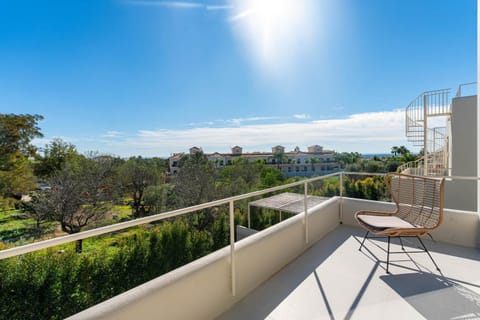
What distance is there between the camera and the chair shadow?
154 centimetres

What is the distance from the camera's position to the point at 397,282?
191 cm

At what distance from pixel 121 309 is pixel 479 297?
2.41 m

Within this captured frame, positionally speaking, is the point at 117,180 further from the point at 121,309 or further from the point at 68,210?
the point at 121,309

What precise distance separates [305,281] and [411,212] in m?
1.58

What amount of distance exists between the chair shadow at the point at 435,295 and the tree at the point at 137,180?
15876mm

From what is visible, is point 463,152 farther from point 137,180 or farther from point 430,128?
point 137,180

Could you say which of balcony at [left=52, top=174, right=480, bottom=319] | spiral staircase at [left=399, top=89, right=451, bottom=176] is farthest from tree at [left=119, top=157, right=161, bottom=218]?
balcony at [left=52, top=174, right=480, bottom=319]

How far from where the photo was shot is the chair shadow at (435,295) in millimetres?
1537

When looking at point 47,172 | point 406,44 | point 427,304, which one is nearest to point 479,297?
point 427,304

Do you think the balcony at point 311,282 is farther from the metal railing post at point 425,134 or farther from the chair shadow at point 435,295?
the metal railing post at point 425,134

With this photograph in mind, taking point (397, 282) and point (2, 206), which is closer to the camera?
point (397, 282)

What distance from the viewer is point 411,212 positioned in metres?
2.60

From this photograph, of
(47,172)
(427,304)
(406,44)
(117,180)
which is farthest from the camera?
(47,172)

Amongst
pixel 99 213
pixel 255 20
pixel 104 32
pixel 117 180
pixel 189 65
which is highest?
pixel 104 32
